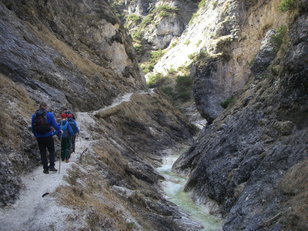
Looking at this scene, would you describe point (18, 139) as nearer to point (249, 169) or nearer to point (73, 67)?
point (249, 169)

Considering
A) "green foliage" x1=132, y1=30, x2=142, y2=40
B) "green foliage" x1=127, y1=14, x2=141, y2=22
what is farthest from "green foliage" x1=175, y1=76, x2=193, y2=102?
"green foliage" x1=127, y1=14, x2=141, y2=22

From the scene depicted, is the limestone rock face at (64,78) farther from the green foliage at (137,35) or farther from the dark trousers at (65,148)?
the green foliage at (137,35)

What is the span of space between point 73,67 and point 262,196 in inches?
1144

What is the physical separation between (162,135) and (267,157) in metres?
27.1

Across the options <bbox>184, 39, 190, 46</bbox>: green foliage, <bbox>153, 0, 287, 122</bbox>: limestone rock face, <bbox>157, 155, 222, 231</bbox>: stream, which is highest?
<bbox>184, 39, 190, 46</bbox>: green foliage

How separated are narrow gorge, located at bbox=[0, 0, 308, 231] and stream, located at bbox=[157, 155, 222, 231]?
100 millimetres

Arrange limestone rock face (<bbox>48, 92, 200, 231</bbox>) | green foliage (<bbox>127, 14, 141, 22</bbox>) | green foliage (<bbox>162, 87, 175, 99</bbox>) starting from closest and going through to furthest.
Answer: limestone rock face (<bbox>48, 92, 200, 231</bbox>) → green foliage (<bbox>162, 87, 175, 99</bbox>) → green foliage (<bbox>127, 14, 141, 22</bbox>)

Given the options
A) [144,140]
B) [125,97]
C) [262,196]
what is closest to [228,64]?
[144,140]

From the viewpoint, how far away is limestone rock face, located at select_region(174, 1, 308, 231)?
11.4m

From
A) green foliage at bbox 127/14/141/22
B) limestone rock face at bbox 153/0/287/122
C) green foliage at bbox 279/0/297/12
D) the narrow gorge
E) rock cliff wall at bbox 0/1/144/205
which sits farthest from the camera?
green foliage at bbox 127/14/141/22

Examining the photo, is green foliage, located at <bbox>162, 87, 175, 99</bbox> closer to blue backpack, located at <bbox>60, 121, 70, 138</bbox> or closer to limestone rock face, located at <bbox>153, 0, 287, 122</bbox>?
limestone rock face, located at <bbox>153, 0, 287, 122</bbox>

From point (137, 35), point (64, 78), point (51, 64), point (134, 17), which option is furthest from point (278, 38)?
point (134, 17)

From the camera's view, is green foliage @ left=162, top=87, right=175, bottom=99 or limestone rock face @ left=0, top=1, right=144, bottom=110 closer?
limestone rock face @ left=0, top=1, right=144, bottom=110

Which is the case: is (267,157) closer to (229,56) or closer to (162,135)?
(229,56)
